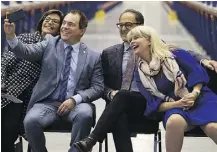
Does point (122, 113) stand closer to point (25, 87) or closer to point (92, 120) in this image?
point (92, 120)

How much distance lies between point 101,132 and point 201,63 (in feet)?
2.39

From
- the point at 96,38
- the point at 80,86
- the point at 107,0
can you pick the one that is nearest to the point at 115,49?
the point at 80,86

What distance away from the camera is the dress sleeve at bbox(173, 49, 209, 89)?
2854 millimetres

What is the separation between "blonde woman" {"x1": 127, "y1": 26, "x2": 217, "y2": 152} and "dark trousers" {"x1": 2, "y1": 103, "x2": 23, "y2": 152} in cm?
72

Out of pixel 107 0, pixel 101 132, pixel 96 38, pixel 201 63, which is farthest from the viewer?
pixel 107 0

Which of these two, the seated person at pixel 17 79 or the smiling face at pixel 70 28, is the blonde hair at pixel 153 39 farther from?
the seated person at pixel 17 79

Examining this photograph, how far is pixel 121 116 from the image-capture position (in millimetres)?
2832

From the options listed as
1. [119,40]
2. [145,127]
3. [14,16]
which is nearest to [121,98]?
[145,127]

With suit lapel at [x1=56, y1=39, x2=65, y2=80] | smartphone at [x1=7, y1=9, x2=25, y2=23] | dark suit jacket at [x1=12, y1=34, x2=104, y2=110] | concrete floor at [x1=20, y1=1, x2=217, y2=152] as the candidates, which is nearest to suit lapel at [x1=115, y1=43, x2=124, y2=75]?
dark suit jacket at [x1=12, y1=34, x2=104, y2=110]

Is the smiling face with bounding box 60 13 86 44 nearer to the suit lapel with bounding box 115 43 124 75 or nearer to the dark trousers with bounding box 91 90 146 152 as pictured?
the suit lapel with bounding box 115 43 124 75

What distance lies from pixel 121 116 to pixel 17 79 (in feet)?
2.19

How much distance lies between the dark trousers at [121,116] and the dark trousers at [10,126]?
0.46 metres

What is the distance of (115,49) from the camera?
314 centimetres

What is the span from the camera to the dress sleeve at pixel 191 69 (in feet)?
9.36
